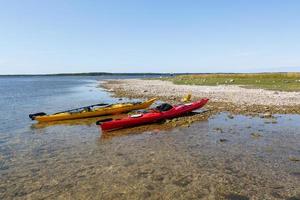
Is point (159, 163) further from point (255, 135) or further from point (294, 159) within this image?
point (255, 135)

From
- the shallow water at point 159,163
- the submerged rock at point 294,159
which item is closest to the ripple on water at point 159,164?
the shallow water at point 159,163

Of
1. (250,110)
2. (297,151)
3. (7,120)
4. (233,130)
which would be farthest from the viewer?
(7,120)

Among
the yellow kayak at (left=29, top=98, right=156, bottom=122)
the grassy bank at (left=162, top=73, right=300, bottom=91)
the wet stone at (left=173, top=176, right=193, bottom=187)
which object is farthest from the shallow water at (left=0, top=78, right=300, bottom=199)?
the grassy bank at (left=162, top=73, right=300, bottom=91)

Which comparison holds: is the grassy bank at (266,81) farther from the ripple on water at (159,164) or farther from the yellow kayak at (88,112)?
the ripple on water at (159,164)

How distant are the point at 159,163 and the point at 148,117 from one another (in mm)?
7932

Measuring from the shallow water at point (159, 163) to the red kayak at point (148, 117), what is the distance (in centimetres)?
97

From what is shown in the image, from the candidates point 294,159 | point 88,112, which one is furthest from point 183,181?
point 88,112

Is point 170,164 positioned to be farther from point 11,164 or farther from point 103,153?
point 11,164

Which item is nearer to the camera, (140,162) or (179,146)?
(140,162)

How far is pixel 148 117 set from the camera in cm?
1911

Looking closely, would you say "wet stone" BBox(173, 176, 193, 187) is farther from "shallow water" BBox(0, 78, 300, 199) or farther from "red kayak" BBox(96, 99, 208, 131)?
"red kayak" BBox(96, 99, 208, 131)

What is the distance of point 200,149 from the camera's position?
1309cm

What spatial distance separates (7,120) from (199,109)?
1543 cm

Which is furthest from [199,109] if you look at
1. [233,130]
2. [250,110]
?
[233,130]
